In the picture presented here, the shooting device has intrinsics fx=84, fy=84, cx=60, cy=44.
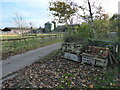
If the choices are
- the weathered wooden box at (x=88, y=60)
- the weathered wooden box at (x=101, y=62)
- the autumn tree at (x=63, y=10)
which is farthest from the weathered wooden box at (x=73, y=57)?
the autumn tree at (x=63, y=10)

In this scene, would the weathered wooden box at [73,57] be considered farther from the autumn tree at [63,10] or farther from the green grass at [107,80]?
the autumn tree at [63,10]

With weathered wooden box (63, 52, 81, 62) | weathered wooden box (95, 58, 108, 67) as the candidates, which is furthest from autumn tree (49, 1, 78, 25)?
weathered wooden box (95, 58, 108, 67)

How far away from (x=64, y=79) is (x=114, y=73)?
1.80 meters

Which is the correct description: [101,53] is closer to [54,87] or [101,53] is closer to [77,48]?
[77,48]

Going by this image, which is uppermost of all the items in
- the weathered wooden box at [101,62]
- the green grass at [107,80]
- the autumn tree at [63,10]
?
the autumn tree at [63,10]

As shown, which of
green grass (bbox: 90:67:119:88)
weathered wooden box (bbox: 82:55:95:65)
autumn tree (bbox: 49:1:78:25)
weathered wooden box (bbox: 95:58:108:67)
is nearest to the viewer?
green grass (bbox: 90:67:119:88)

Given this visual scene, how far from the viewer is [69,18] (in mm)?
8242

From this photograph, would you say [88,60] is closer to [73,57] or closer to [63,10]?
[73,57]

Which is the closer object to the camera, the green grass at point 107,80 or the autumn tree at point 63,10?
the green grass at point 107,80

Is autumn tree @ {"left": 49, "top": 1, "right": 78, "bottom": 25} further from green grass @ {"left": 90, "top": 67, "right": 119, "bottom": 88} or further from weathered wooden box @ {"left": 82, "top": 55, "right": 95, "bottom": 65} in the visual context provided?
green grass @ {"left": 90, "top": 67, "right": 119, "bottom": 88}

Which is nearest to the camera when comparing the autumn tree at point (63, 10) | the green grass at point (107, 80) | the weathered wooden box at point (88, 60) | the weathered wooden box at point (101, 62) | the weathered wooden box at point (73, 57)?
the green grass at point (107, 80)

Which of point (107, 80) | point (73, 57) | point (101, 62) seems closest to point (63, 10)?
point (73, 57)

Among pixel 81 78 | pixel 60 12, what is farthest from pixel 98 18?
pixel 81 78

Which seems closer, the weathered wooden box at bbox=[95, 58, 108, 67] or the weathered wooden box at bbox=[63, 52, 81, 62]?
the weathered wooden box at bbox=[95, 58, 108, 67]
